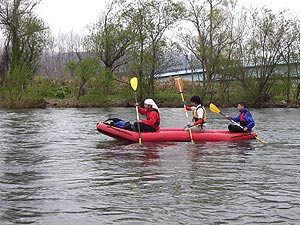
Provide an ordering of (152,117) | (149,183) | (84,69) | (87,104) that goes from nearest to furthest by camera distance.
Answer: (149,183), (152,117), (87,104), (84,69)

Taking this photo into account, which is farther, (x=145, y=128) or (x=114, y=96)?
(x=114, y=96)

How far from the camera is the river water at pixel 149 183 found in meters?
5.29

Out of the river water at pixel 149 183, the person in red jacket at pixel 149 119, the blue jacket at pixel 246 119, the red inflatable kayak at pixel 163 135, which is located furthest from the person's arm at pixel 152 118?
the blue jacket at pixel 246 119

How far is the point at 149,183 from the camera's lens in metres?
6.92

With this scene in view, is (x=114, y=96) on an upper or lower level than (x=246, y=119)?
upper

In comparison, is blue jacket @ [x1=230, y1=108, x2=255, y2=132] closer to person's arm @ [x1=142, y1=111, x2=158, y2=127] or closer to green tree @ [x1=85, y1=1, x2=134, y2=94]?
person's arm @ [x1=142, y1=111, x2=158, y2=127]

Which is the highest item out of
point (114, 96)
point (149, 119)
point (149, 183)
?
point (114, 96)

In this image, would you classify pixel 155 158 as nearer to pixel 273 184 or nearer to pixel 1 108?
pixel 273 184

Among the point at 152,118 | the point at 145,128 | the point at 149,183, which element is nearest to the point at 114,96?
the point at 145,128

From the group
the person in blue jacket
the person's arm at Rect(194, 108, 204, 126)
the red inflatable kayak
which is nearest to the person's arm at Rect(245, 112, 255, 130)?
the person in blue jacket

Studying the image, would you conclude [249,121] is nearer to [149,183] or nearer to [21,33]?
[149,183]

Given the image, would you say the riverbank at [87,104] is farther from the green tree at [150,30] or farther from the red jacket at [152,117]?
the red jacket at [152,117]

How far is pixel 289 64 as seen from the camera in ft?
112

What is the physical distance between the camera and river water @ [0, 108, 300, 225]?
5289 millimetres
